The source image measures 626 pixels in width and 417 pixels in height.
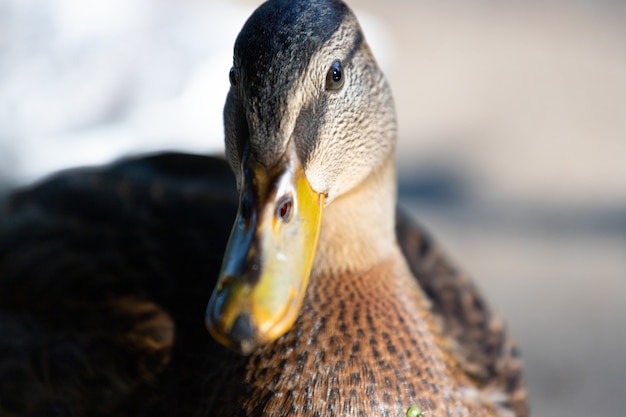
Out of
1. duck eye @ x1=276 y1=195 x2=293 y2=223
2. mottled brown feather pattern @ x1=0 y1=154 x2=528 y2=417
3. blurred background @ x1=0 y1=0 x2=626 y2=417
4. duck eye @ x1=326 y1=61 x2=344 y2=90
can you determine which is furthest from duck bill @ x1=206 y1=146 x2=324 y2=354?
blurred background @ x1=0 y1=0 x2=626 y2=417

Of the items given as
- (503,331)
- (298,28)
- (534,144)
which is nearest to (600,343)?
(503,331)

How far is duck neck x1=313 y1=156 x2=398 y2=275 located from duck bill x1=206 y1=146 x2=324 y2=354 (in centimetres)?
35

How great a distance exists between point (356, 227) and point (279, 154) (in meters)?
0.45

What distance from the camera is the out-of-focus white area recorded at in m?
3.08

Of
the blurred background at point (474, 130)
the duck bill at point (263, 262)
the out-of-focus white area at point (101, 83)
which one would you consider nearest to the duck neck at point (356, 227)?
the duck bill at point (263, 262)

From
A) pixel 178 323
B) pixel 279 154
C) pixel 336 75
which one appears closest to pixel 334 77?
pixel 336 75

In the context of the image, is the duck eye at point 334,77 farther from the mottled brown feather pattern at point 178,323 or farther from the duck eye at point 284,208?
the mottled brown feather pattern at point 178,323

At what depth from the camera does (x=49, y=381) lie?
193 cm

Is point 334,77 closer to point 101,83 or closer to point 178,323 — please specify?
point 178,323

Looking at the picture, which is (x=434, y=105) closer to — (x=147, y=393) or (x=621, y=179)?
(x=621, y=179)

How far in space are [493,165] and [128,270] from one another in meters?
Answer: 2.10

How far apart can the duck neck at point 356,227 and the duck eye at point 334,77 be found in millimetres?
286

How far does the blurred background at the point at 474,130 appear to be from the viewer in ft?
9.98

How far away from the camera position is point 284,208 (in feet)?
4.66
